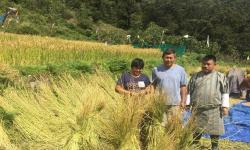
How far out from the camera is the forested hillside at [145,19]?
3894 centimetres

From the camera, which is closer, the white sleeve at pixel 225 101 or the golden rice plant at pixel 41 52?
the white sleeve at pixel 225 101

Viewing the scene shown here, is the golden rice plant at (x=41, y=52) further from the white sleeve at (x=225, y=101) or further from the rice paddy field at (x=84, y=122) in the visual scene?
the white sleeve at (x=225, y=101)

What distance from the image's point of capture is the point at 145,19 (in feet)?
186

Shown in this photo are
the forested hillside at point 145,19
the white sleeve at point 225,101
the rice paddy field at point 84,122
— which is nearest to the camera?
the rice paddy field at point 84,122

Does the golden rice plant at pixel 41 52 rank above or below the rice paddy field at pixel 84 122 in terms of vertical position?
above

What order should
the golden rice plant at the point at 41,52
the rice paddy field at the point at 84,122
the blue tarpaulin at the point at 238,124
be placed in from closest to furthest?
the rice paddy field at the point at 84,122, the blue tarpaulin at the point at 238,124, the golden rice plant at the point at 41,52

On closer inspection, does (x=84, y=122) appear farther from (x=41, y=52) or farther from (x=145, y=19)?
(x=145, y=19)

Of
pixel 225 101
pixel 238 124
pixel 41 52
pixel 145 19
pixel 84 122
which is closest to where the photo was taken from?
pixel 84 122

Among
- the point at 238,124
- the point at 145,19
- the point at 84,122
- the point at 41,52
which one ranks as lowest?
the point at 238,124

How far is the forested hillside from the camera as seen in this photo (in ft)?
128

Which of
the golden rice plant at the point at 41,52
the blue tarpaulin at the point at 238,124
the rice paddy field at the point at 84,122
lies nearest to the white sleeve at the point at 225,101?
the blue tarpaulin at the point at 238,124

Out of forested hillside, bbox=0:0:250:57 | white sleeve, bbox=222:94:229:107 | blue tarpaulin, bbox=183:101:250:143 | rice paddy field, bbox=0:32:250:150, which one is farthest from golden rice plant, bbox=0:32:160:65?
forested hillside, bbox=0:0:250:57

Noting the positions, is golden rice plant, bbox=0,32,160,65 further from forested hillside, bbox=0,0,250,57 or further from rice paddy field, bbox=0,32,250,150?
forested hillside, bbox=0,0,250,57

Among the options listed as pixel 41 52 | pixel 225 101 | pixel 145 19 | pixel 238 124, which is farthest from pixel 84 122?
pixel 145 19
